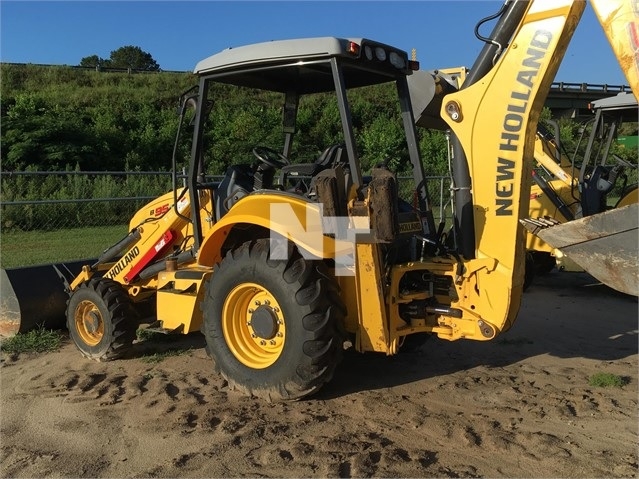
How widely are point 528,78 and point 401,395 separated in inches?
91.9

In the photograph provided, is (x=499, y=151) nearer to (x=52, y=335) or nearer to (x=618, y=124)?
(x=52, y=335)

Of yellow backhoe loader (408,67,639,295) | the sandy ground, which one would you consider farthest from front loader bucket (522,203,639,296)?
yellow backhoe loader (408,67,639,295)

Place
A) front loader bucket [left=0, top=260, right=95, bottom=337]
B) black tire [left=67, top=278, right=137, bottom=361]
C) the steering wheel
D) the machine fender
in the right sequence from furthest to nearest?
front loader bucket [left=0, top=260, right=95, bottom=337] → black tire [left=67, top=278, right=137, bottom=361] → the steering wheel → the machine fender

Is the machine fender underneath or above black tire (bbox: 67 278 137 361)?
above

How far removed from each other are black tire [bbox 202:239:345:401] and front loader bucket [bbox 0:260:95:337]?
2.70 metres

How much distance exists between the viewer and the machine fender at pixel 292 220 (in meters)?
4.00

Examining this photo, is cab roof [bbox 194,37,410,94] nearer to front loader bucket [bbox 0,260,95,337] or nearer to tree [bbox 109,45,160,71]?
front loader bucket [bbox 0,260,95,337]

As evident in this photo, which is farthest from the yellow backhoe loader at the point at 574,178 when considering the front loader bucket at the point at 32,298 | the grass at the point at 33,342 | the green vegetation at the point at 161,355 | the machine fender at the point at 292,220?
the grass at the point at 33,342

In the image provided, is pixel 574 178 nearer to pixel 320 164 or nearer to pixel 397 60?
pixel 397 60

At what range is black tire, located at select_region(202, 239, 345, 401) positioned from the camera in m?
4.02

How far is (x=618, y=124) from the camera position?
30.2 feet


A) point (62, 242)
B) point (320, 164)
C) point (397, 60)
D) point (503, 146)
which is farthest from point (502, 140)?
point (62, 242)

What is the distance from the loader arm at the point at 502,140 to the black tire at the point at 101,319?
3.01 meters

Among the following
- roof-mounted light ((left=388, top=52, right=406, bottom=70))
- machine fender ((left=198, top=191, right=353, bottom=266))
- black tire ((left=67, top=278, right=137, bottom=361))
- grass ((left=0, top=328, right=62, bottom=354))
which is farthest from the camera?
grass ((left=0, top=328, right=62, bottom=354))
